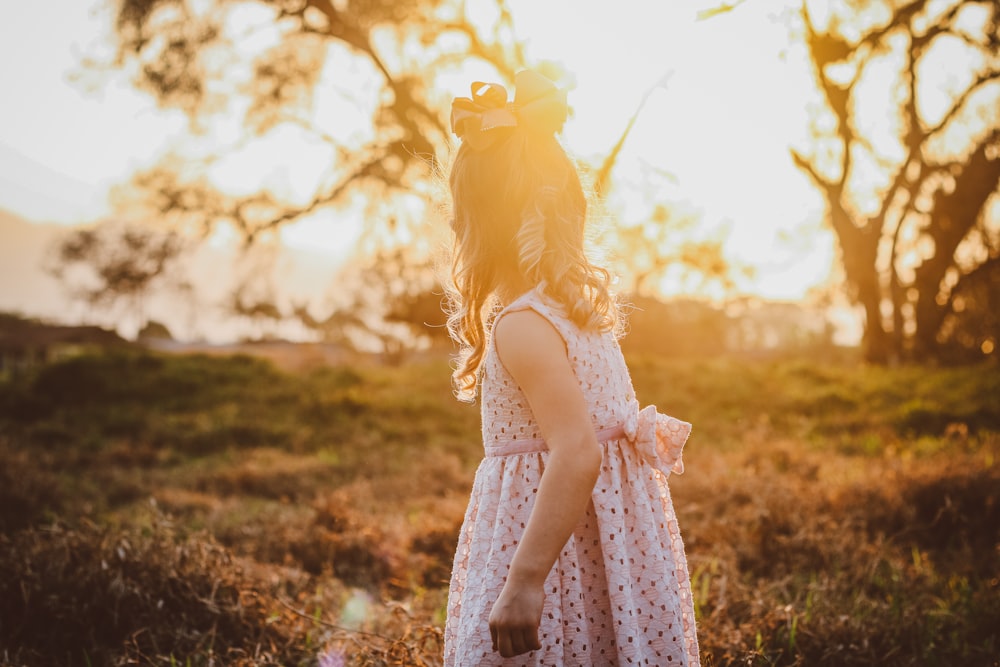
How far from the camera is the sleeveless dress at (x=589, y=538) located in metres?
1.75

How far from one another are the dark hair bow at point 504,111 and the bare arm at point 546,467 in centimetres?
48

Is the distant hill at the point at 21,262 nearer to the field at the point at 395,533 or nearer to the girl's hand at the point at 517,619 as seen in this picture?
the field at the point at 395,533

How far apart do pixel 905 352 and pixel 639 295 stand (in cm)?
757

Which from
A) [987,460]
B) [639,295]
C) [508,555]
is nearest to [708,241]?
[639,295]

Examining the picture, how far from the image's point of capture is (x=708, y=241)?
2456 cm

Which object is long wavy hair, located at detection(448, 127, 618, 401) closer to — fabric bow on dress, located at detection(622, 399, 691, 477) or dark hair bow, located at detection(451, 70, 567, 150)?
dark hair bow, located at detection(451, 70, 567, 150)

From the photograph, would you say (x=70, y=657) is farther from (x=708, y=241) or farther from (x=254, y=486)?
(x=708, y=241)

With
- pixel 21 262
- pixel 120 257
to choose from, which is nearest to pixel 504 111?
pixel 120 257

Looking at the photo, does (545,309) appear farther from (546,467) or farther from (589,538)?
(589,538)

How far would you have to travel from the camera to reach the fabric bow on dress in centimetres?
192

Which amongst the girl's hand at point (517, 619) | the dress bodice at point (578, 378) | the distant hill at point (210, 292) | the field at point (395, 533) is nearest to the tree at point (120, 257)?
the distant hill at point (210, 292)

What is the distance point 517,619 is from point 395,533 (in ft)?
12.6

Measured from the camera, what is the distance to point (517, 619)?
1.52 m

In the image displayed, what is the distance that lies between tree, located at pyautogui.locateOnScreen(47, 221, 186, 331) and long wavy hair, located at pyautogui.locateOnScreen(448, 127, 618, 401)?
14.7 m
